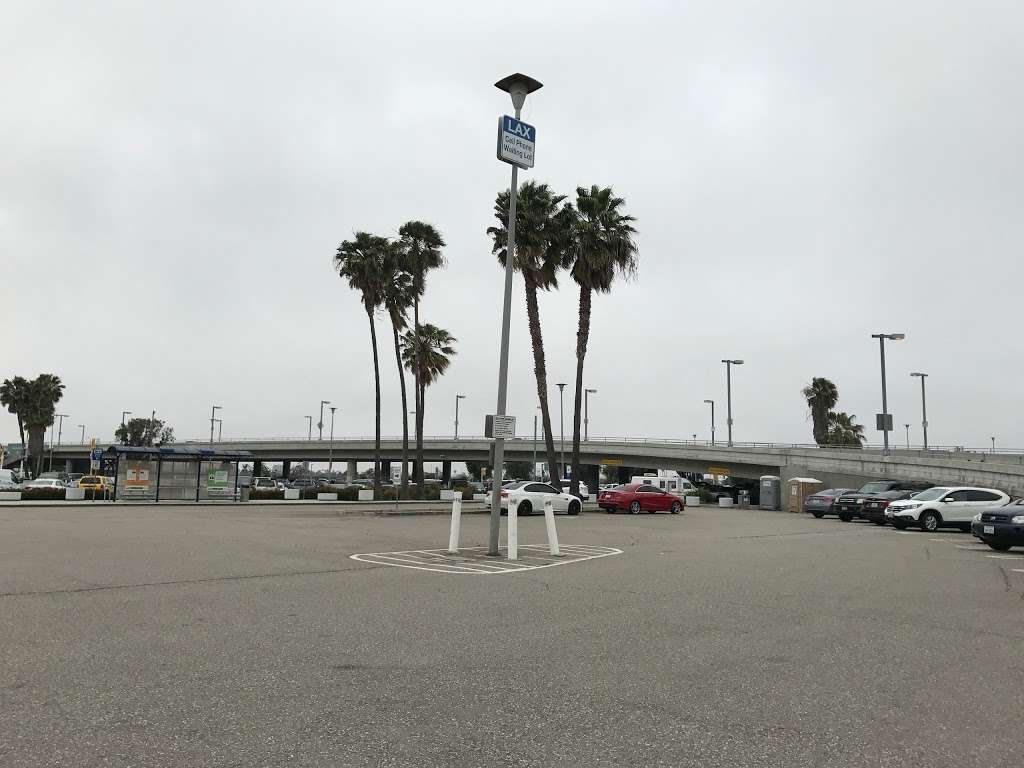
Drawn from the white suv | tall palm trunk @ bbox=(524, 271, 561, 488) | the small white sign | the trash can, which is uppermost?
tall palm trunk @ bbox=(524, 271, 561, 488)

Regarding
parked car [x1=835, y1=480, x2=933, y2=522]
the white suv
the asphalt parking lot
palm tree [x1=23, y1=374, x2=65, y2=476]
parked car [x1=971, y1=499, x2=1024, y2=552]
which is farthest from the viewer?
palm tree [x1=23, y1=374, x2=65, y2=476]

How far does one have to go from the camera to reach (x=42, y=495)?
36531 millimetres

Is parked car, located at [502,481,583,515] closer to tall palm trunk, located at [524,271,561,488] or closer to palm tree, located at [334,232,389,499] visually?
tall palm trunk, located at [524,271,561,488]

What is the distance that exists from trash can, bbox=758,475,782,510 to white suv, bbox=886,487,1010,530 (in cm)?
2395

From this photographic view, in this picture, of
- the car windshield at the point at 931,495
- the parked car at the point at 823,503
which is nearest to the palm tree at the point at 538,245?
the parked car at the point at 823,503

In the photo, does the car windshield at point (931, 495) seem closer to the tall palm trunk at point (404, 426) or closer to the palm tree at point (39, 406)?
the tall palm trunk at point (404, 426)

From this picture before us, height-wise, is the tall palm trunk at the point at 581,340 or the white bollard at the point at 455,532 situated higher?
the tall palm trunk at the point at 581,340

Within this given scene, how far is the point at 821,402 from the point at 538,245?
1977 inches

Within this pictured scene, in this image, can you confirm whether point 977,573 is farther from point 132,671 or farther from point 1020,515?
point 132,671

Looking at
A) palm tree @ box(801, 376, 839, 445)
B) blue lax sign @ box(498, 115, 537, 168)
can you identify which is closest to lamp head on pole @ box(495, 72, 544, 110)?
blue lax sign @ box(498, 115, 537, 168)

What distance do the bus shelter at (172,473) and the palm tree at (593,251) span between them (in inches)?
680

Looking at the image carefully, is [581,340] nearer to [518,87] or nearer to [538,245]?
[538,245]

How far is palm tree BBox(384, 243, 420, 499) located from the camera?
46625 mm

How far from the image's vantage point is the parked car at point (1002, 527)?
17.0 meters
